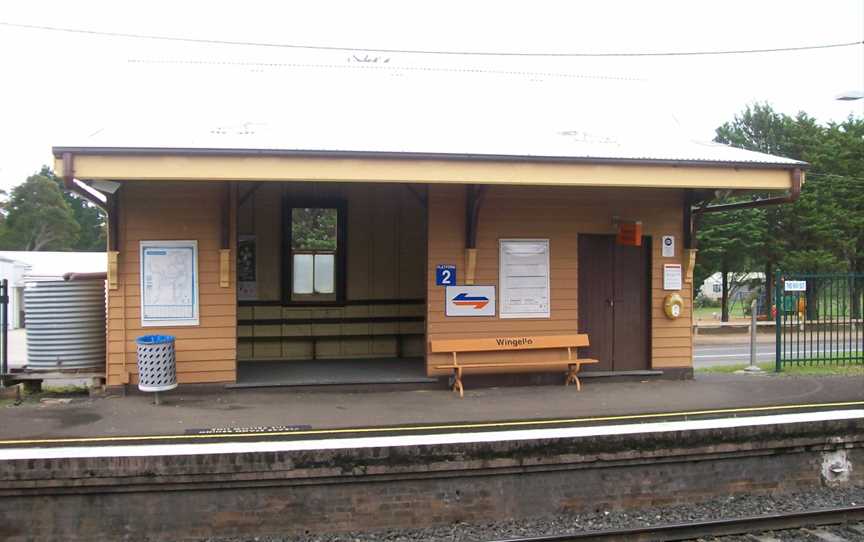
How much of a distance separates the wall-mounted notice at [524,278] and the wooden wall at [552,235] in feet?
0.29

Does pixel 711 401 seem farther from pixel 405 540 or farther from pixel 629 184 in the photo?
pixel 405 540

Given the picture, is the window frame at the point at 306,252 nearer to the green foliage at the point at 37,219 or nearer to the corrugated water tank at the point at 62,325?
the corrugated water tank at the point at 62,325

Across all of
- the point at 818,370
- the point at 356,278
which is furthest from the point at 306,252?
A: the point at 818,370

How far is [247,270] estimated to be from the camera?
11.0 m

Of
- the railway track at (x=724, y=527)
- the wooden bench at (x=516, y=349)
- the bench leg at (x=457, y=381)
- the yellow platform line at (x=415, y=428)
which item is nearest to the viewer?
the railway track at (x=724, y=527)

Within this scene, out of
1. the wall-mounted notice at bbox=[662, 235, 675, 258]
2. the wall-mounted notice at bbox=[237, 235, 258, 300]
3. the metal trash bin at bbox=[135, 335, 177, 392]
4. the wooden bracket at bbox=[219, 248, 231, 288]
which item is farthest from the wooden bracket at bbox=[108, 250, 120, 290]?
the wall-mounted notice at bbox=[662, 235, 675, 258]

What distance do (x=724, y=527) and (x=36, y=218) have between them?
59.7 metres

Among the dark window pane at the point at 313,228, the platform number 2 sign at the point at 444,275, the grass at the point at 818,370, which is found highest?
the dark window pane at the point at 313,228

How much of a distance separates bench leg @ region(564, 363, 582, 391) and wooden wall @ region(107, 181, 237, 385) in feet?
14.6

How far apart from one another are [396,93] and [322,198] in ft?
8.47

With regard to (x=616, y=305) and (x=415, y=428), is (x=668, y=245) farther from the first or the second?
(x=415, y=428)

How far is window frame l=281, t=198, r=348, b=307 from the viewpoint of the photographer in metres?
11.0

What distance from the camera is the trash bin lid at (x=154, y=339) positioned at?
8414mm

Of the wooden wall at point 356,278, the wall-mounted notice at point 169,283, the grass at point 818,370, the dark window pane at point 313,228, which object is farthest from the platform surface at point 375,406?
the dark window pane at point 313,228
